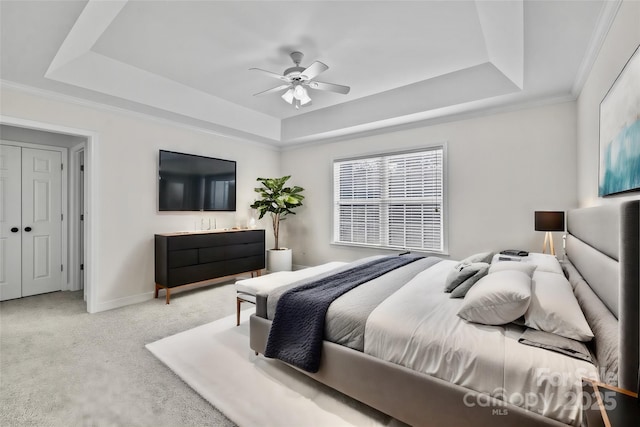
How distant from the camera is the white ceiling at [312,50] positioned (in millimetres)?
2145

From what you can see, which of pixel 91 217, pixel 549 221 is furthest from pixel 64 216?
pixel 549 221

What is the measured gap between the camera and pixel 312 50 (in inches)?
113

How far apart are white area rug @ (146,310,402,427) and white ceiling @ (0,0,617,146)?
263 centimetres

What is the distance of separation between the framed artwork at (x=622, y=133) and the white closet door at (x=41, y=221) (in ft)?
19.8

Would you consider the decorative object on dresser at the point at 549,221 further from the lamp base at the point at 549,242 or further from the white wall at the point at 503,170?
the white wall at the point at 503,170

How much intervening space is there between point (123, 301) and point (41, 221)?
178cm

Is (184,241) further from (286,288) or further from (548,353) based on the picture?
(548,353)

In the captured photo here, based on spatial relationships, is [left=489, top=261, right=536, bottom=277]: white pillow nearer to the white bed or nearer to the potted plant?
the white bed

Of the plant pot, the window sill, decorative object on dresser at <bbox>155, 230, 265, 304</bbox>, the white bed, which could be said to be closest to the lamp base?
the window sill

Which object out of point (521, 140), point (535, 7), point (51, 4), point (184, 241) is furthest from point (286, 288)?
point (521, 140)

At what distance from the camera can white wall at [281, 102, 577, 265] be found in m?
3.31

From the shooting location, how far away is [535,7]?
1.98 metres

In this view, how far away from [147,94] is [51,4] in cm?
160

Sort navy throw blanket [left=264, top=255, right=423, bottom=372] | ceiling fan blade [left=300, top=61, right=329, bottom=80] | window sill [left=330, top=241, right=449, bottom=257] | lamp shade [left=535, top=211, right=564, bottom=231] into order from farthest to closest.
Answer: window sill [left=330, top=241, right=449, bottom=257] → lamp shade [left=535, top=211, right=564, bottom=231] → ceiling fan blade [left=300, top=61, right=329, bottom=80] → navy throw blanket [left=264, top=255, right=423, bottom=372]
